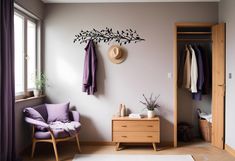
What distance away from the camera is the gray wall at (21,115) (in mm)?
3766

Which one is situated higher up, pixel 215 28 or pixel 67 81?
pixel 215 28

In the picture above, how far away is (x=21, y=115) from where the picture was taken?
3.87 metres

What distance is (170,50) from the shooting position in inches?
182

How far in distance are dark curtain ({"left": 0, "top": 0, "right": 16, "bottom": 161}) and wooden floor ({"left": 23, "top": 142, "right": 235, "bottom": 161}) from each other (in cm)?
73

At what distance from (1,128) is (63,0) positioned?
2.47 meters

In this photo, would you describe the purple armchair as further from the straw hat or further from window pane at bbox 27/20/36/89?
the straw hat

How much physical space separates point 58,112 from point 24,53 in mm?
1106

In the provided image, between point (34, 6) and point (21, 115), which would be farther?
point (34, 6)

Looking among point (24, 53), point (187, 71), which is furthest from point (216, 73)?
point (24, 53)

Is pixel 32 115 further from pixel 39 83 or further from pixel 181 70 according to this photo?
pixel 181 70

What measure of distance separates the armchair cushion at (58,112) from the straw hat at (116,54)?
1.14 metres

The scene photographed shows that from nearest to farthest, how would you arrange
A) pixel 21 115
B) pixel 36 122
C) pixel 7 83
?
pixel 7 83 < pixel 36 122 < pixel 21 115

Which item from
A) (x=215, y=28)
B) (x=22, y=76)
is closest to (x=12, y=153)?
(x=22, y=76)

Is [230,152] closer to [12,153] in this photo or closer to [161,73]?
[161,73]
